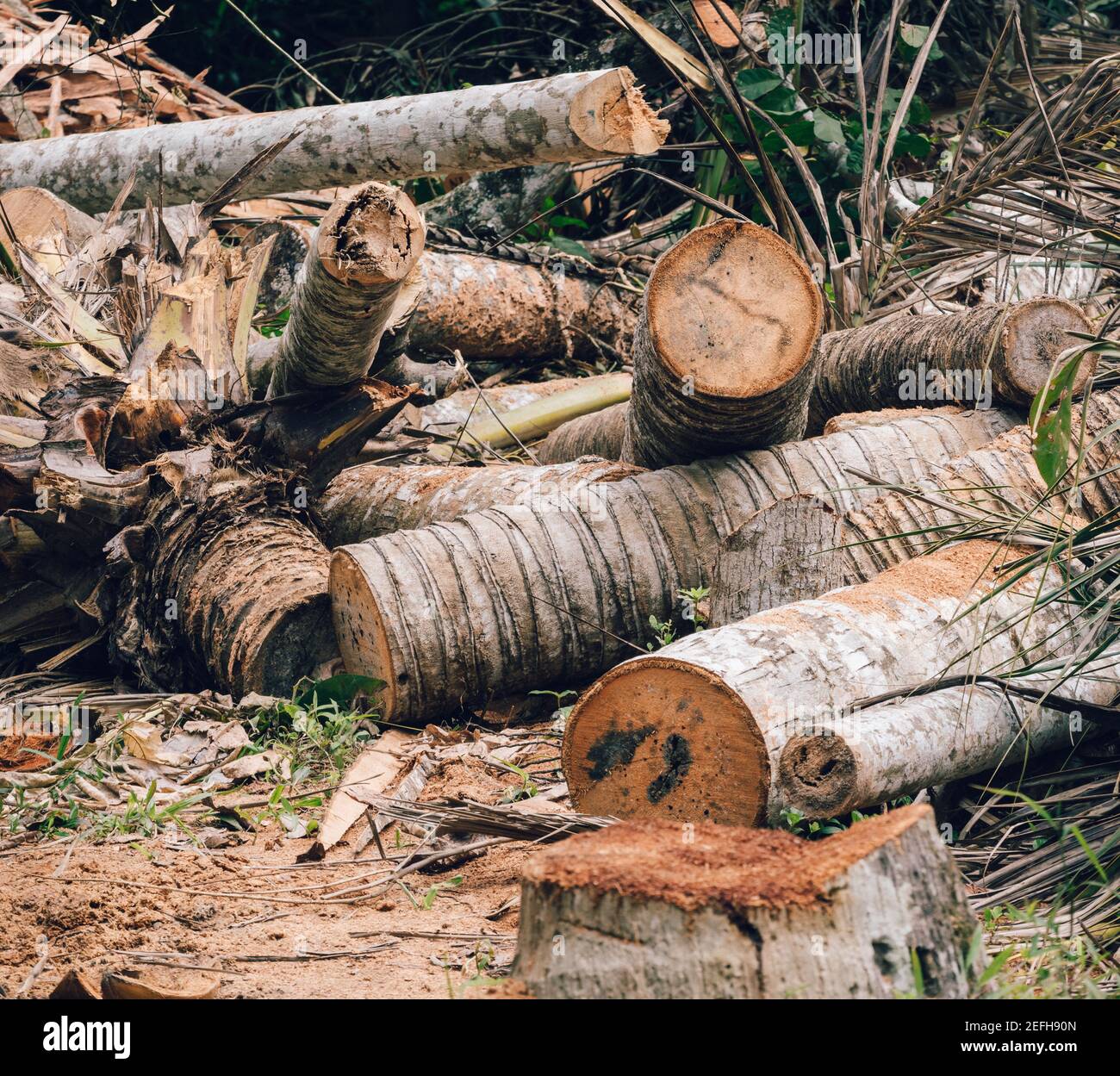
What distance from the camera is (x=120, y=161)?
225 inches

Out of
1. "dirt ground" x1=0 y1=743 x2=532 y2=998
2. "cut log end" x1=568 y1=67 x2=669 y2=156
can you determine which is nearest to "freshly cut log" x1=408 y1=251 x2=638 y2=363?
"cut log end" x1=568 y1=67 x2=669 y2=156

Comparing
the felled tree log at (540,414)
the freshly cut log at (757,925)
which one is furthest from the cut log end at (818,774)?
the felled tree log at (540,414)

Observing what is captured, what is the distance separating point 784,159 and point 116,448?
408 cm

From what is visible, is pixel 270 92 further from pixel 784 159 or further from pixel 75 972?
pixel 75 972

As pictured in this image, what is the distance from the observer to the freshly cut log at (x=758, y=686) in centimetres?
269

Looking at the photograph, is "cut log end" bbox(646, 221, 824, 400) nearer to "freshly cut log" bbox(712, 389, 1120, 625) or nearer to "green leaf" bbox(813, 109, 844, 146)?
"freshly cut log" bbox(712, 389, 1120, 625)

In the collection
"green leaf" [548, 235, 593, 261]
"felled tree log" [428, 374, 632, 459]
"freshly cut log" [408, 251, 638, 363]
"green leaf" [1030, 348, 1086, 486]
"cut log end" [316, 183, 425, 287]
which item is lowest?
"felled tree log" [428, 374, 632, 459]

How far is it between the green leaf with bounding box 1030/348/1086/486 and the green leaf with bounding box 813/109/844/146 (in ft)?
14.6

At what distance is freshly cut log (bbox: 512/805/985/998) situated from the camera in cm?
A: 173

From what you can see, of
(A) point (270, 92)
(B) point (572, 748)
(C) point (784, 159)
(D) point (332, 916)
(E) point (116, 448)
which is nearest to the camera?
(D) point (332, 916)

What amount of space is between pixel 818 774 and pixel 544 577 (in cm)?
143

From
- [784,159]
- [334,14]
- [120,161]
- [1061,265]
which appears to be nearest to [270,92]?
[334,14]

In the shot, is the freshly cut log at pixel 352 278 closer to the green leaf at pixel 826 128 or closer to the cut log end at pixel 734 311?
the cut log end at pixel 734 311

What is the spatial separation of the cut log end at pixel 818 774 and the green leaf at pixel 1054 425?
0.74m
